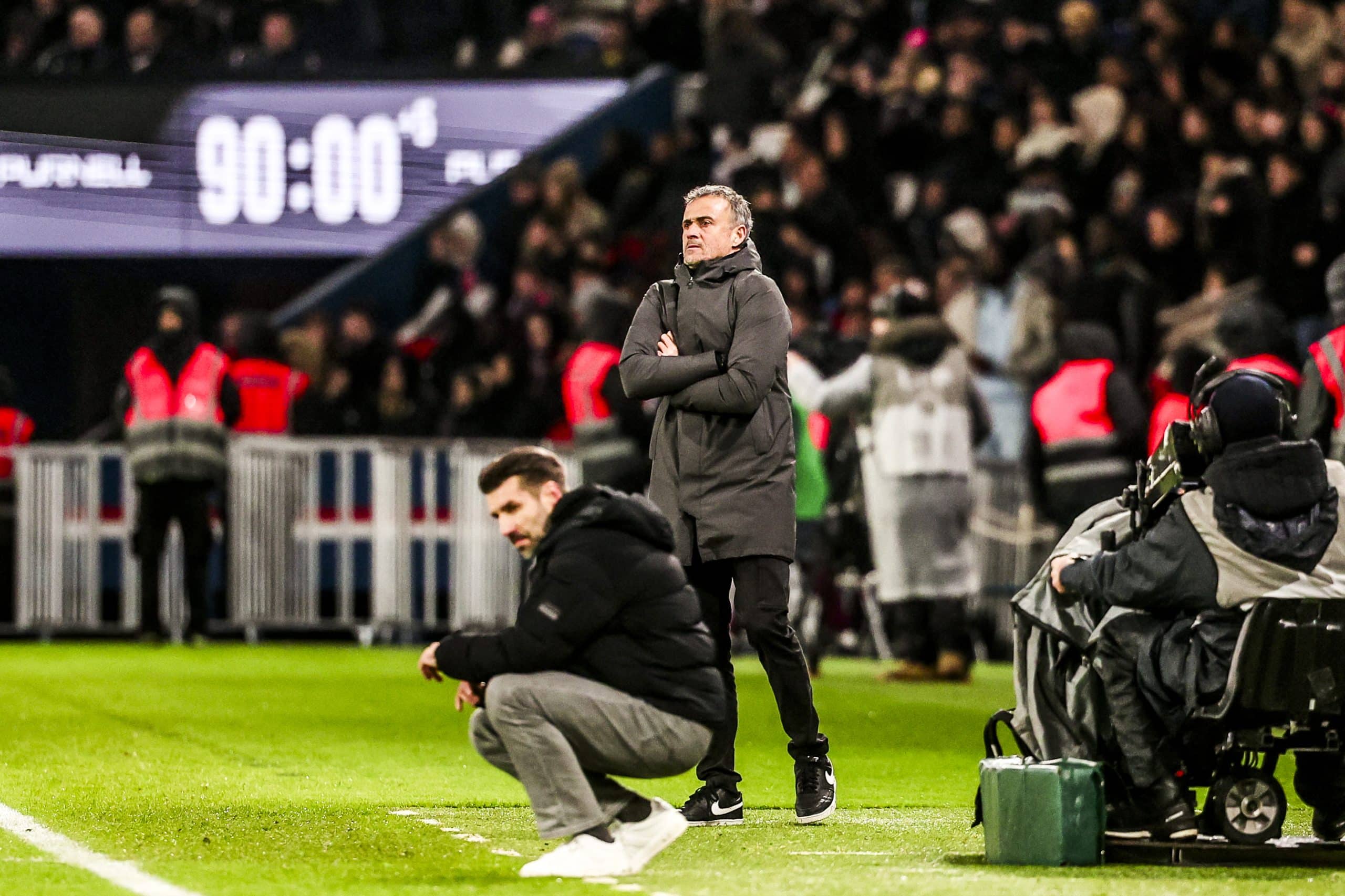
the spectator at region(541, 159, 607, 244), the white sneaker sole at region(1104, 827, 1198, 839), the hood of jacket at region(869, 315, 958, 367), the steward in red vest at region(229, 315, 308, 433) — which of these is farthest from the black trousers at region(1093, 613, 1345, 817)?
the spectator at region(541, 159, 607, 244)

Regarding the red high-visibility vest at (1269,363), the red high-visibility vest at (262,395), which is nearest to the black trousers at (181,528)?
the red high-visibility vest at (262,395)

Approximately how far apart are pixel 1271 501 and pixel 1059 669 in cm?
86

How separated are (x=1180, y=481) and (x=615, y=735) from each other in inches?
73.1

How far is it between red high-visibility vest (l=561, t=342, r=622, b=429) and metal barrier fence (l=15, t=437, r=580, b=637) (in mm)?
1815

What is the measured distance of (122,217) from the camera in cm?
2269

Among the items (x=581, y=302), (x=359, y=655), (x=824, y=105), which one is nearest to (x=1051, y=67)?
(x=824, y=105)

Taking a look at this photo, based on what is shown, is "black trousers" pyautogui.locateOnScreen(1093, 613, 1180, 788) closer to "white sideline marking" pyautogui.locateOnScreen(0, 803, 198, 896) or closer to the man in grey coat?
the man in grey coat

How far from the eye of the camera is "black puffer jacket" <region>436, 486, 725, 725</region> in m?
6.93

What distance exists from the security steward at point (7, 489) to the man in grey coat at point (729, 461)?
11.3 m

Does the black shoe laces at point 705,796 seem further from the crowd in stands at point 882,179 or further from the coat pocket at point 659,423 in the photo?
the crowd in stands at point 882,179

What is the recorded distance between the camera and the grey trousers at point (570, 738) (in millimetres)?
6961

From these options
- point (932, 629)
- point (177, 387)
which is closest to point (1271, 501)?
point (932, 629)

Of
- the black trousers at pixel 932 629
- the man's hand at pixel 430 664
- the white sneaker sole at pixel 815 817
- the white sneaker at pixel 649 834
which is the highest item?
the man's hand at pixel 430 664

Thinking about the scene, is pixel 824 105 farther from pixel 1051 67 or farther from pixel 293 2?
pixel 293 2
